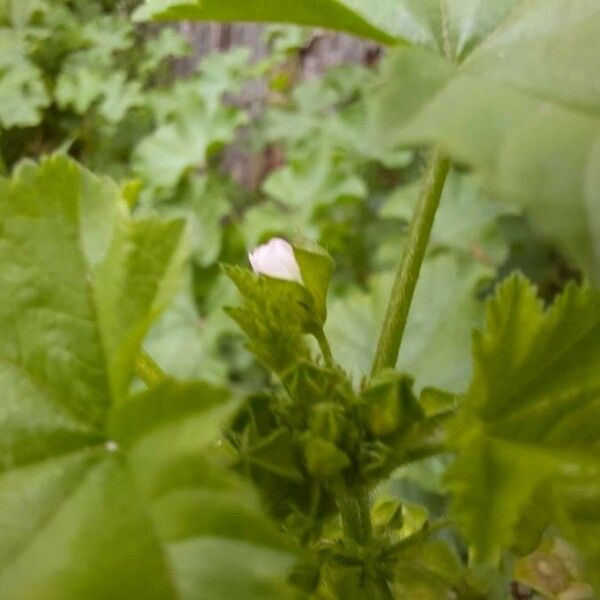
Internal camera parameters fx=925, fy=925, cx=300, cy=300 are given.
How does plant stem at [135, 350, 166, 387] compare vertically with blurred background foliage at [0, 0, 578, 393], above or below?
below

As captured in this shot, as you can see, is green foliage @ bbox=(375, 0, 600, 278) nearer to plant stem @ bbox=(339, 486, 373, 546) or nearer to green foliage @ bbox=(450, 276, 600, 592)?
green foliage @ bbox=(450, 276, 600, 592)

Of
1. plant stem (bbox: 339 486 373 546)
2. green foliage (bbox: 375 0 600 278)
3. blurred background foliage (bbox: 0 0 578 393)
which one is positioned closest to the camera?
green foliage (bbox: 375 0 600 278)

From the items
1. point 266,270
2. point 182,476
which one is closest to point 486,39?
point 266,270

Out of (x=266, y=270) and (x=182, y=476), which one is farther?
(x=266, y=270)

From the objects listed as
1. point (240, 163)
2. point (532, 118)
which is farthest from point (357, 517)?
point (240, 163)

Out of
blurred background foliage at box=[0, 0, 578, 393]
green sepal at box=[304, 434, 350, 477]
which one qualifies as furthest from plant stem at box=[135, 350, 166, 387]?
blurred background foliage at box=[0, 0, 578, 393]

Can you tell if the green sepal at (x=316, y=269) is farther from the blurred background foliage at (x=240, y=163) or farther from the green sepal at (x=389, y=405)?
the blurred background foliage at (x=240, y=163)

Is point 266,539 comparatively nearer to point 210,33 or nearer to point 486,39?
point 486,39
